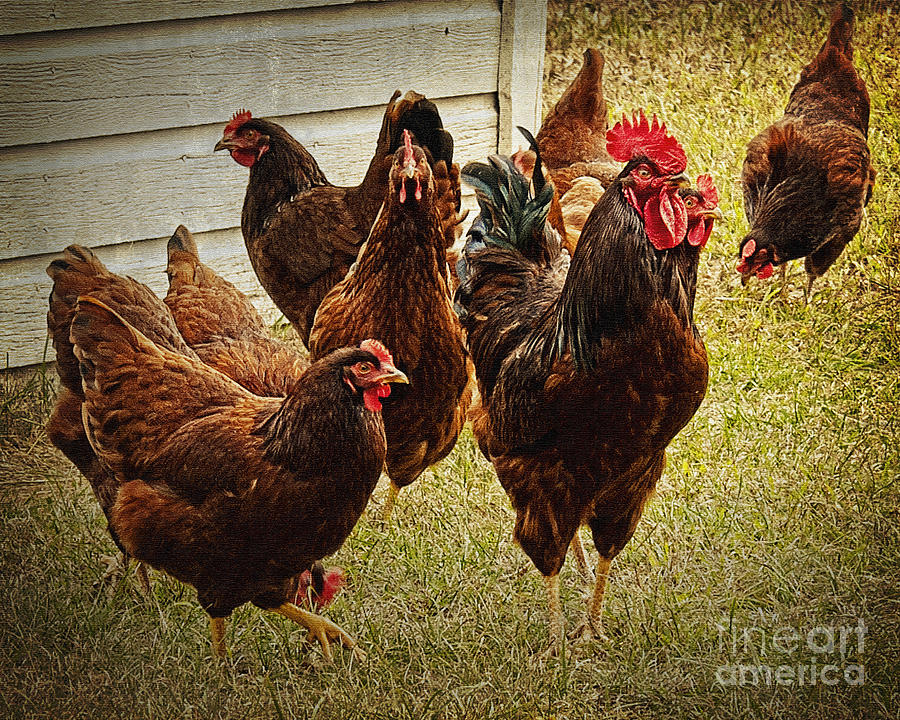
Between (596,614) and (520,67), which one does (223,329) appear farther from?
(520,67)

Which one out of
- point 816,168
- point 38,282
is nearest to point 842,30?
point 816,168

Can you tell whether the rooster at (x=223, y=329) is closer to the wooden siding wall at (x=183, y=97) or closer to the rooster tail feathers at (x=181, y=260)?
the rooster tail feathers at (x=181, y=260)

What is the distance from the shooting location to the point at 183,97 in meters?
2.04

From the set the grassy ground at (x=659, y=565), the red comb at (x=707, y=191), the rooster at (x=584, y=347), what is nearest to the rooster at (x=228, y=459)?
the grassy ground at (x=659, y=565)

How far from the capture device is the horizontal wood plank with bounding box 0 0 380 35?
5.65 feet

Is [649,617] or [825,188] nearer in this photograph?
[649,617]

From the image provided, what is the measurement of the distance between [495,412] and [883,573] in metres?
0.92

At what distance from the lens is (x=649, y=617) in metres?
1.83

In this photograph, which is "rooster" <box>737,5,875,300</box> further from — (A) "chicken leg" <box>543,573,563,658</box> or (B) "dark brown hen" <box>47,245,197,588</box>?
(B) "dark brown hen" <box>47,245,197,588</box>

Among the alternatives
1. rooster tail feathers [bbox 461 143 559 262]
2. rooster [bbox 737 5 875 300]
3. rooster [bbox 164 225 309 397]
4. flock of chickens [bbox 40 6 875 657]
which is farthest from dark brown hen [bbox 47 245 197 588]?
rooster [bbox 737 5 875 300]

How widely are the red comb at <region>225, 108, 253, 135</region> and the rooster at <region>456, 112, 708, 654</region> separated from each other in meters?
0.59

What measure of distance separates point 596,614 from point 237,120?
145 cm

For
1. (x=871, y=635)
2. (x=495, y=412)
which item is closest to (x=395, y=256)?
(x=495, y=412)

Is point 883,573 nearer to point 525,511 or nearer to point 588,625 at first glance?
point 588,625
